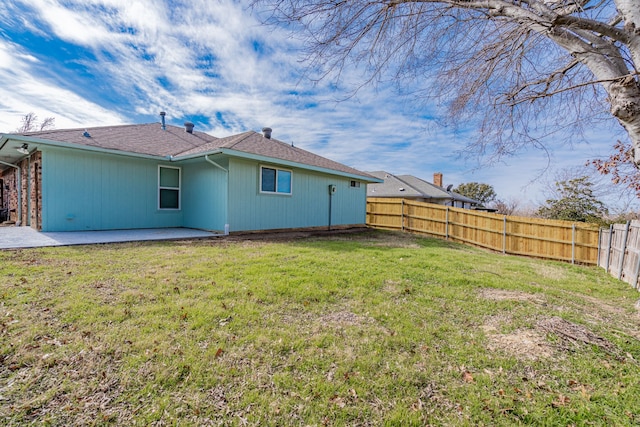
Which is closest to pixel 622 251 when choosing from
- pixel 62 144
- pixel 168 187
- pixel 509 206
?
pixel 168 187

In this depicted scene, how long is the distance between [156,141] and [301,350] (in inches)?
425

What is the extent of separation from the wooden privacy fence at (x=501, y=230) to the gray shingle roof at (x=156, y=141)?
3723 mm

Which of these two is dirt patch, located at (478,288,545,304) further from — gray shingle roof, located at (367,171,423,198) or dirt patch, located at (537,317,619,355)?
gray shingle roof, located at (367,171,423,198)

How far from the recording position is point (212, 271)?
4.45m

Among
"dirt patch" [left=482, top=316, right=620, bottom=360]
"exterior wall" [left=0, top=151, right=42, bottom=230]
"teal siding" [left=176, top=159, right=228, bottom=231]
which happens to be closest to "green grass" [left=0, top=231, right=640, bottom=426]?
"dirt patch" [left=482, top=316, right=620, bottom=360]

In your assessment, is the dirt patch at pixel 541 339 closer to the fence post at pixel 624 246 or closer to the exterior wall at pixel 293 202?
the fence post at pixel 624 246

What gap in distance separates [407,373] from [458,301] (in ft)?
6.54

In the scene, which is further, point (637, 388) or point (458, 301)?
point (458, 301)

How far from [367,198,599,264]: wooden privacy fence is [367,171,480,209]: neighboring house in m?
5.52

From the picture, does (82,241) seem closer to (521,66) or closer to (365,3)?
(365,3)

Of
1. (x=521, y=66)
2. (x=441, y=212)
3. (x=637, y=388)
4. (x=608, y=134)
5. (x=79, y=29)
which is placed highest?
(x=79, y=29)

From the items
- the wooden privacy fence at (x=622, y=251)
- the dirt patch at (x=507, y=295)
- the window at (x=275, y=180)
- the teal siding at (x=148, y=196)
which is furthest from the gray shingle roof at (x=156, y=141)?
the wooden privacy fence at (x=622, y=251)

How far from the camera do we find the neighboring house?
1959 cm

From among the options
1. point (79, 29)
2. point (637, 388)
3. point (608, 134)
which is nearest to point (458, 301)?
point (637, 388)
